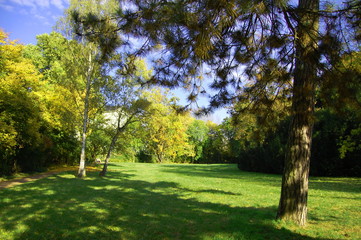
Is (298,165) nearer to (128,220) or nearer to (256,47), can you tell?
(256,47)

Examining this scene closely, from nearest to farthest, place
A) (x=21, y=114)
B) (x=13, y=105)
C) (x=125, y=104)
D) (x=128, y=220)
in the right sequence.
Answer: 1. (x=128, y=220)
2. (x=13, y=105)
3. (x=21, y=114)
4. (x=125, y=104)

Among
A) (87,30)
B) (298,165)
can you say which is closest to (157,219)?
(298,165)

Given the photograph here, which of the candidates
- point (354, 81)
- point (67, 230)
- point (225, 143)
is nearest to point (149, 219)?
point (67, 230)

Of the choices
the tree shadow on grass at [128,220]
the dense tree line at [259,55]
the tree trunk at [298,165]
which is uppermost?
the dense tree line at [259,55]

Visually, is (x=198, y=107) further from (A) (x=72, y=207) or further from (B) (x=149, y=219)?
(A) (x=72, y=207)

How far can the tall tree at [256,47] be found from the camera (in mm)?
3043

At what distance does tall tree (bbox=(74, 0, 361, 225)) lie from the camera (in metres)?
3.04

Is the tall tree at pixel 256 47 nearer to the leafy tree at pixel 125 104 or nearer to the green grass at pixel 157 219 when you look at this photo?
the green grass at pixel 157 219

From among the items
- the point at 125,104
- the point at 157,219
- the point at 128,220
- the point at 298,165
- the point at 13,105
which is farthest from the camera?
the point at 125,104

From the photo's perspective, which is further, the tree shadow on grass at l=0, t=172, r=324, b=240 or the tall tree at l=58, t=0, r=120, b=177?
the tree shadow on grass at l=0, t=172, r=324, b=240

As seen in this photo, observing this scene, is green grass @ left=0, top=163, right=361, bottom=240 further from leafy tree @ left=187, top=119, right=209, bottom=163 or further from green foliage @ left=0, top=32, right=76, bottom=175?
leafy tree @ left=187, top=119, right=209, bottom=163

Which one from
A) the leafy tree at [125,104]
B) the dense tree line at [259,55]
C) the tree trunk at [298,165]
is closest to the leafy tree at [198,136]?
the leafy tree at [125,104]

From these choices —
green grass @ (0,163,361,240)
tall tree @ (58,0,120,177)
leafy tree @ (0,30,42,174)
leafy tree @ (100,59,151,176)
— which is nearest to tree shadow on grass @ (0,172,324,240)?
green grass @ (0,163,361,240)

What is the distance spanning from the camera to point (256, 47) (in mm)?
4699
